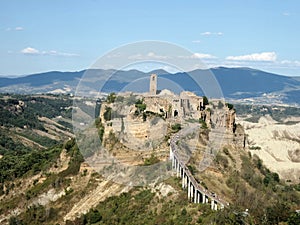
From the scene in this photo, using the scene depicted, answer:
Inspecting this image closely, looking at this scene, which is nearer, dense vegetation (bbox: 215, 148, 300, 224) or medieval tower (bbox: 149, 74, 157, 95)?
dense vegetation (bbox: 215, 148, 300, 224)

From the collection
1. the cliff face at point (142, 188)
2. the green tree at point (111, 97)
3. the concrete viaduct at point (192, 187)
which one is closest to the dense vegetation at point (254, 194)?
the cliff face at point (142, 188)

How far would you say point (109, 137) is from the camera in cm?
2502

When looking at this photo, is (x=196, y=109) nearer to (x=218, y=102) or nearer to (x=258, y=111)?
(x=218, y=102)

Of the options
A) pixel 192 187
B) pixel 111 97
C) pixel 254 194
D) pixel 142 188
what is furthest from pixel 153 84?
pixel 192 187

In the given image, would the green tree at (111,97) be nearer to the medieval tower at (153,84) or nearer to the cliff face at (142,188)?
the cliff face at (142,188)

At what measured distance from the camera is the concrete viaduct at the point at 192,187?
18.9 m

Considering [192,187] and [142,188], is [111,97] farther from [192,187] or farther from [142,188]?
[192,187]

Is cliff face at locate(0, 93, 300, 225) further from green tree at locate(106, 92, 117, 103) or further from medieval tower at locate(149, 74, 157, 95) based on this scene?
medieval tower at locate(149, 74, 157, 95)

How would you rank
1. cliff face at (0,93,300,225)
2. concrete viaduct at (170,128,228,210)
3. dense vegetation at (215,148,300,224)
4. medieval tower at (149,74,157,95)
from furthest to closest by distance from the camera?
1. medieval tower at (149,74,157,95)
2. cliff face at (0,93,300,225)
3. concrete viaduct at (170,128,228,210)
4. dense vegetation at (215,148,300,224)

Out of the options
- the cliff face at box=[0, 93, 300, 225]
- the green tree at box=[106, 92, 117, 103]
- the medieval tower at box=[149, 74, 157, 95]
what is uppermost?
the medieval tower at box=[149, 74, 157, 95]

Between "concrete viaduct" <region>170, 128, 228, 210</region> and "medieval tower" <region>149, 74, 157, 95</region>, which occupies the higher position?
"medieval tower" <region>149, 74, 157, 95</region>

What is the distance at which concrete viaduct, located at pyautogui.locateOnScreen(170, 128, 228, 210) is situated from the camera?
1886cm

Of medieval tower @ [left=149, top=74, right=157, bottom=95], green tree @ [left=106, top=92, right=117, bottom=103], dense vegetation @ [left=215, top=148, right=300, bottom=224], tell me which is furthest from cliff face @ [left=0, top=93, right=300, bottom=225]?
medieval tower @ [left=149, top=74, right=157, bottom=95]

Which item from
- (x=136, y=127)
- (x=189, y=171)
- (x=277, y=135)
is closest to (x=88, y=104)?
(x=136, y=127)
